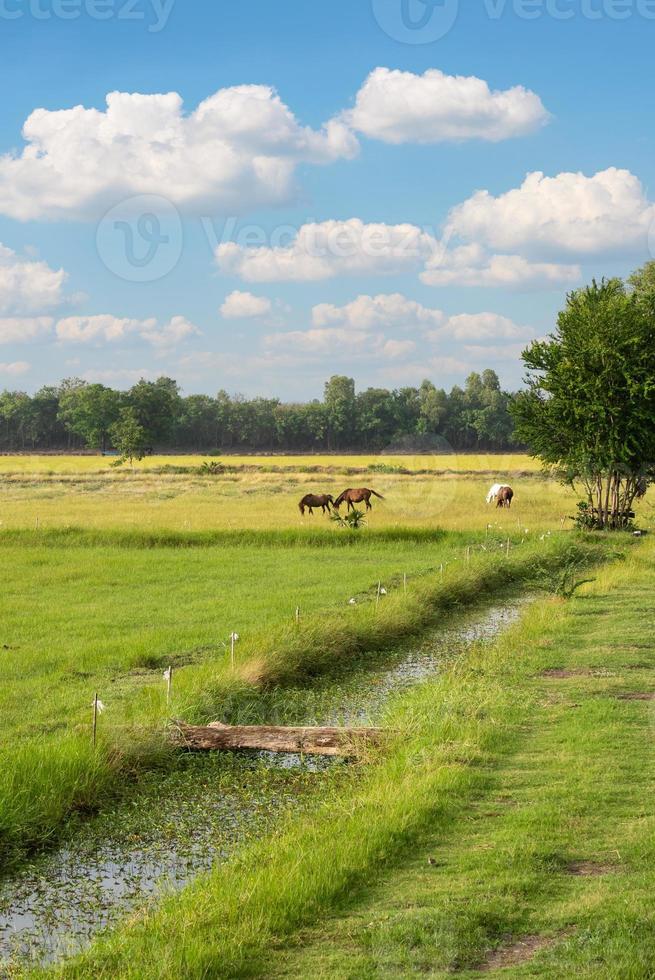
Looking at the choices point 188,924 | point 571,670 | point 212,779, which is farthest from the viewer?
point 571,670

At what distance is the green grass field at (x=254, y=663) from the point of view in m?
6.67

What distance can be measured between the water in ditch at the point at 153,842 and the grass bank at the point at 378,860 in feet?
1.54

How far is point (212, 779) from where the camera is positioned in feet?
33.6

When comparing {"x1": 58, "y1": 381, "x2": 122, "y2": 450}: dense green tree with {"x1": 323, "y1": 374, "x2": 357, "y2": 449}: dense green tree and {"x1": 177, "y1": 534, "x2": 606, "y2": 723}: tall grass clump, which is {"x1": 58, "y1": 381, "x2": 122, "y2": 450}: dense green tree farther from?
{"x1": 177, "y1": 534, "x2": 606, "y2": 723}: tall grass clump

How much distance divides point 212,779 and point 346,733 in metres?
1.50

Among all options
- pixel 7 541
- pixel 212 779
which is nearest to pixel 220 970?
pixel 212 779

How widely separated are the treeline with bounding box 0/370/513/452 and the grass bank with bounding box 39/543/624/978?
9533 centimetres

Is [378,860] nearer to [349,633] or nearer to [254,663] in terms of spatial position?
[254,663]

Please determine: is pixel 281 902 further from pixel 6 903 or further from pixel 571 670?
pixel 571 670

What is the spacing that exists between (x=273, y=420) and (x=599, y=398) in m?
93.0

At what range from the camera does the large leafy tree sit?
107 feet

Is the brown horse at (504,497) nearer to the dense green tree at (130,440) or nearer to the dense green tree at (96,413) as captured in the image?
the dense green tree at (130,440)

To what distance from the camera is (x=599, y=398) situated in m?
32.9

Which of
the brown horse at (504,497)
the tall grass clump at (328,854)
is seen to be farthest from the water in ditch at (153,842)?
the brown horse at (504,497)
